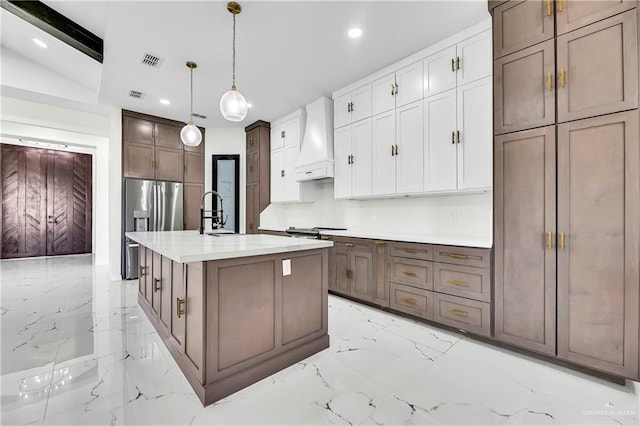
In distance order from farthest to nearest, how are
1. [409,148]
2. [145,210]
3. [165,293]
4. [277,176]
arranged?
[277,176]
[145,210]
[409,148]
[165,293]

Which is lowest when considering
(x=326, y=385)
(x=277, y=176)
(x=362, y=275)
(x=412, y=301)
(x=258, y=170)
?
(x=326, y=385)

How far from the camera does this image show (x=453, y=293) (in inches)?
101

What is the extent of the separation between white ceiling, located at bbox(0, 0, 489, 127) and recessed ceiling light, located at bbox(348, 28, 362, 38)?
0.24ft

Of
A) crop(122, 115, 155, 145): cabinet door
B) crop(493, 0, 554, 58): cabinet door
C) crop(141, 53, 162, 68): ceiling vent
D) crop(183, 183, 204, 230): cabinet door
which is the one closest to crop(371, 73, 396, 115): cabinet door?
crop(493, 0, 554, 58): cabinet door

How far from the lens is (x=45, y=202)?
6871 millimetres

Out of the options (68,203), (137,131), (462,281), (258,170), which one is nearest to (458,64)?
(462,281)

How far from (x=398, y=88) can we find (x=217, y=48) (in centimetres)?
208

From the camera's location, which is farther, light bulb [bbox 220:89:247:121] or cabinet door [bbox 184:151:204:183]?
cabinet door [bbox 184:151:204:183]

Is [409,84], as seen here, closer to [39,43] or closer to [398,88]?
[398,88]

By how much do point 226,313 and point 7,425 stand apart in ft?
3.77

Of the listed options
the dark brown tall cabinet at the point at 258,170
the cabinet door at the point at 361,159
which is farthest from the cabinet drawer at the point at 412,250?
the dark brown tall cabinet at the point at 258,170

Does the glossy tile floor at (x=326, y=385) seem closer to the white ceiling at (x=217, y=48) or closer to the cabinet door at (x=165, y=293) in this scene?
the cabinet door at (x=165, y=293)

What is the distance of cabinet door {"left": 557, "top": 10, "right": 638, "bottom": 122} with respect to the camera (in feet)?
5.83

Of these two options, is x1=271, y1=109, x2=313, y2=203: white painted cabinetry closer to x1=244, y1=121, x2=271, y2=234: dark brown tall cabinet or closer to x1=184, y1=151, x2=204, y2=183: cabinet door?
x1=244, y1=121, x2=271, y2=234: dark brown tall cabinet
